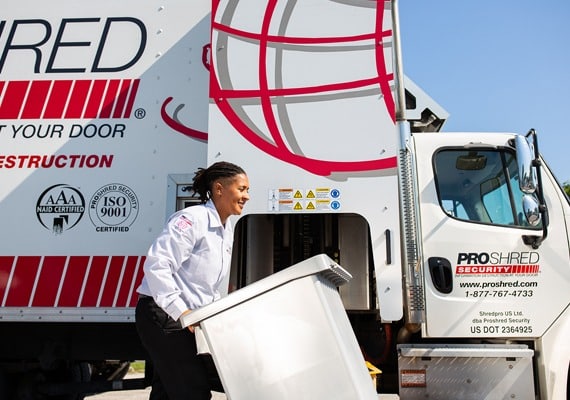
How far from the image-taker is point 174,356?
238 cm

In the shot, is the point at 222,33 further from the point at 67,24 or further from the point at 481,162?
the point at 481,162

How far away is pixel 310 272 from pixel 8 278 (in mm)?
2486

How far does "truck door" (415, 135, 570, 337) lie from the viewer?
11.5 ft

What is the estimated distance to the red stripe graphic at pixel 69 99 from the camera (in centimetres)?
381

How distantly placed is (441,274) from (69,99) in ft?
9.69


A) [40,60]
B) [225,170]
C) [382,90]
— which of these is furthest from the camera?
[40,60]

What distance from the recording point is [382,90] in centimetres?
337

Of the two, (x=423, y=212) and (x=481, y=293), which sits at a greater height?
(x=423, y=212)

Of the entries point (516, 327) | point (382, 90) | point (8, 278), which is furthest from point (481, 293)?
point (8, 278)

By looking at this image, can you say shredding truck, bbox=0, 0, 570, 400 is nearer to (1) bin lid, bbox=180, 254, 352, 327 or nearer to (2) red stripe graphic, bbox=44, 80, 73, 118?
(2) red stripe graphic, bbox=44, 80, 73, 118

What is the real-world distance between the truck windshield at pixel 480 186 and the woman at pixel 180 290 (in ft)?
6.50

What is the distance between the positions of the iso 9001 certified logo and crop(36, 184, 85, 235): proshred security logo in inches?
4.1

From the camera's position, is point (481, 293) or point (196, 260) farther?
point (481, 293)

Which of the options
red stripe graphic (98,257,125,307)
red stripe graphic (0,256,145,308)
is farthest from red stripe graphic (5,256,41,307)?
red stripe graphic (98,257,125,307)
